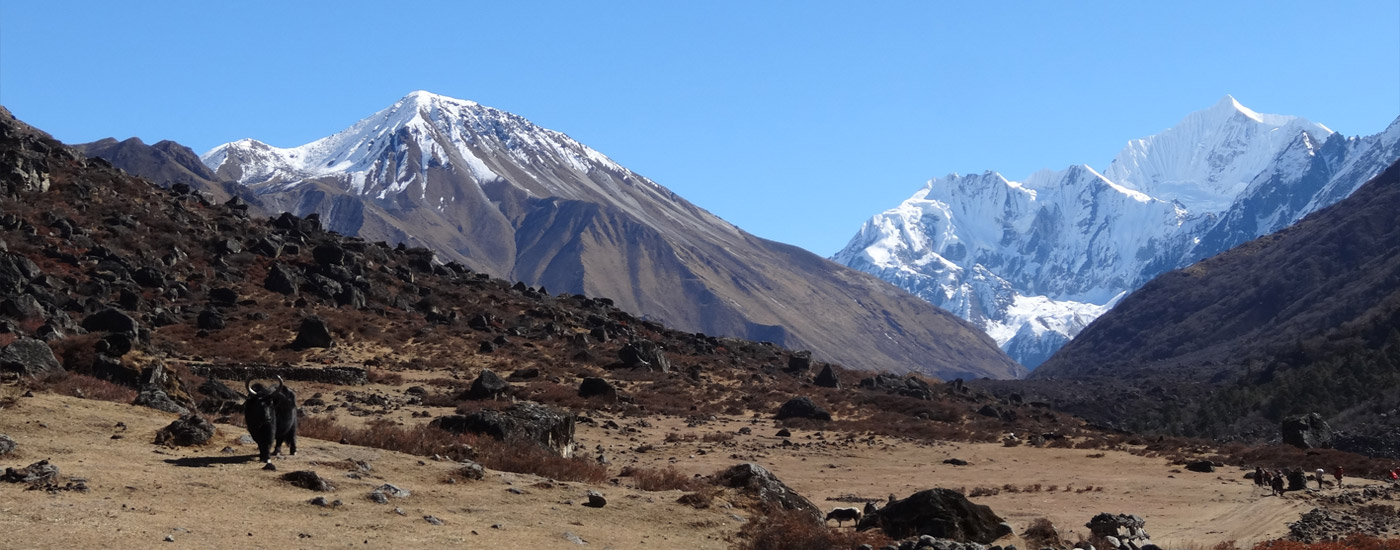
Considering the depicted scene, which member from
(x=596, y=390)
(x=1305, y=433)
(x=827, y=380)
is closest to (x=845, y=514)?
(x=596, y=390)

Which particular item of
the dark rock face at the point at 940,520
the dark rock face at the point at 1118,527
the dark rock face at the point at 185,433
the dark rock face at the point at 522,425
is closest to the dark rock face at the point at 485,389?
the dark rock face at the point at 522,425

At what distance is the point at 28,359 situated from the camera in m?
24.7

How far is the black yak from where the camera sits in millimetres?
18203

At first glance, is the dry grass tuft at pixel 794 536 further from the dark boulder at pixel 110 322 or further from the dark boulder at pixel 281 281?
the dark boulder at pixel 281 281

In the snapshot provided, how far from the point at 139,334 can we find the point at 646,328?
48.1 metres

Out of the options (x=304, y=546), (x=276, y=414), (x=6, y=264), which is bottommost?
(x=304, y=546)

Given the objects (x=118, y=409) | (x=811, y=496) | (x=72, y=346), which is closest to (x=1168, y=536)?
(x=811, y=496)

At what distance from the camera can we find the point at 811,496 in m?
29.3

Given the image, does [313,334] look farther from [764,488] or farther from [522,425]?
[764,488]

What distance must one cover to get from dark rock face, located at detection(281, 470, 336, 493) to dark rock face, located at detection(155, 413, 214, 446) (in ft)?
9.50

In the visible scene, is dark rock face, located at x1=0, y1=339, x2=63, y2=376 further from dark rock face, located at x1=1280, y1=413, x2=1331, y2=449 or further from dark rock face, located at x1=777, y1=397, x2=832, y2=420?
dark rock face, located at x1=1280, y1=413, x2=1331, y2=449

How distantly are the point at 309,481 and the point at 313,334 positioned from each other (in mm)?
36303

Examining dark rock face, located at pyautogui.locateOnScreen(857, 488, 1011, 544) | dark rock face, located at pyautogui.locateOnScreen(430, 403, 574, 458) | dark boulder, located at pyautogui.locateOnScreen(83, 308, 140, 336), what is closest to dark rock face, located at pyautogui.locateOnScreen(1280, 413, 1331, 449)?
dark rock face, located at pyautogui.locateOnScreen(430, 403, 574, 458)

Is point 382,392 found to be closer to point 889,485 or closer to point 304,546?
point 889,485
